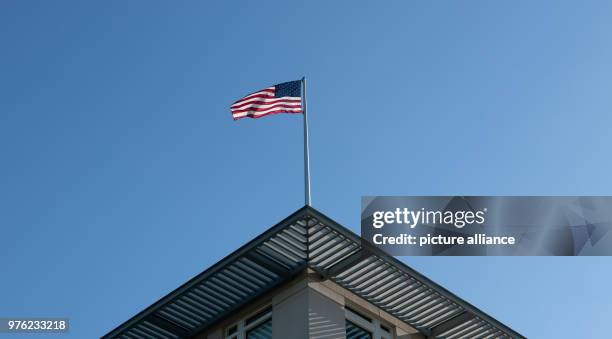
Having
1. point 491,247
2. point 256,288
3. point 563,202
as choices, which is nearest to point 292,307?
point 256,288

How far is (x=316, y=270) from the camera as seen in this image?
88.4 feet

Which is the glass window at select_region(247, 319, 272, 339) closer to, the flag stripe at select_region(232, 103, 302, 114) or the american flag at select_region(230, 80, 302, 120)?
the american flag at select_region(230, 80, 302, 120)

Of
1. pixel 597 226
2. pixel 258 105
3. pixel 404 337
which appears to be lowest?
pixel 404 337

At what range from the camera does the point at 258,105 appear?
99.9ft

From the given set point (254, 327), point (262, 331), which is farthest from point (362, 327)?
point (254, 327)

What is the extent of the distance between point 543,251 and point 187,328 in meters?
11.1

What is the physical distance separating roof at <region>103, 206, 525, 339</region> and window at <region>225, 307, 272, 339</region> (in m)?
0.52

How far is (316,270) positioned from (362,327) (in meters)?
2.40

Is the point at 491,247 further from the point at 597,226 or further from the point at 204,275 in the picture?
the point at 204,275

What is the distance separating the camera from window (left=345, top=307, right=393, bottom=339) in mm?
27484

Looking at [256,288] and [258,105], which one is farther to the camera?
[258,105]

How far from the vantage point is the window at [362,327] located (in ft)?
90.2

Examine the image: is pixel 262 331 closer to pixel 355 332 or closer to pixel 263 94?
pixel 355 332

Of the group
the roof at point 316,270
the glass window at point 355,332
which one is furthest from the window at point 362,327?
the roof at point 316,270
